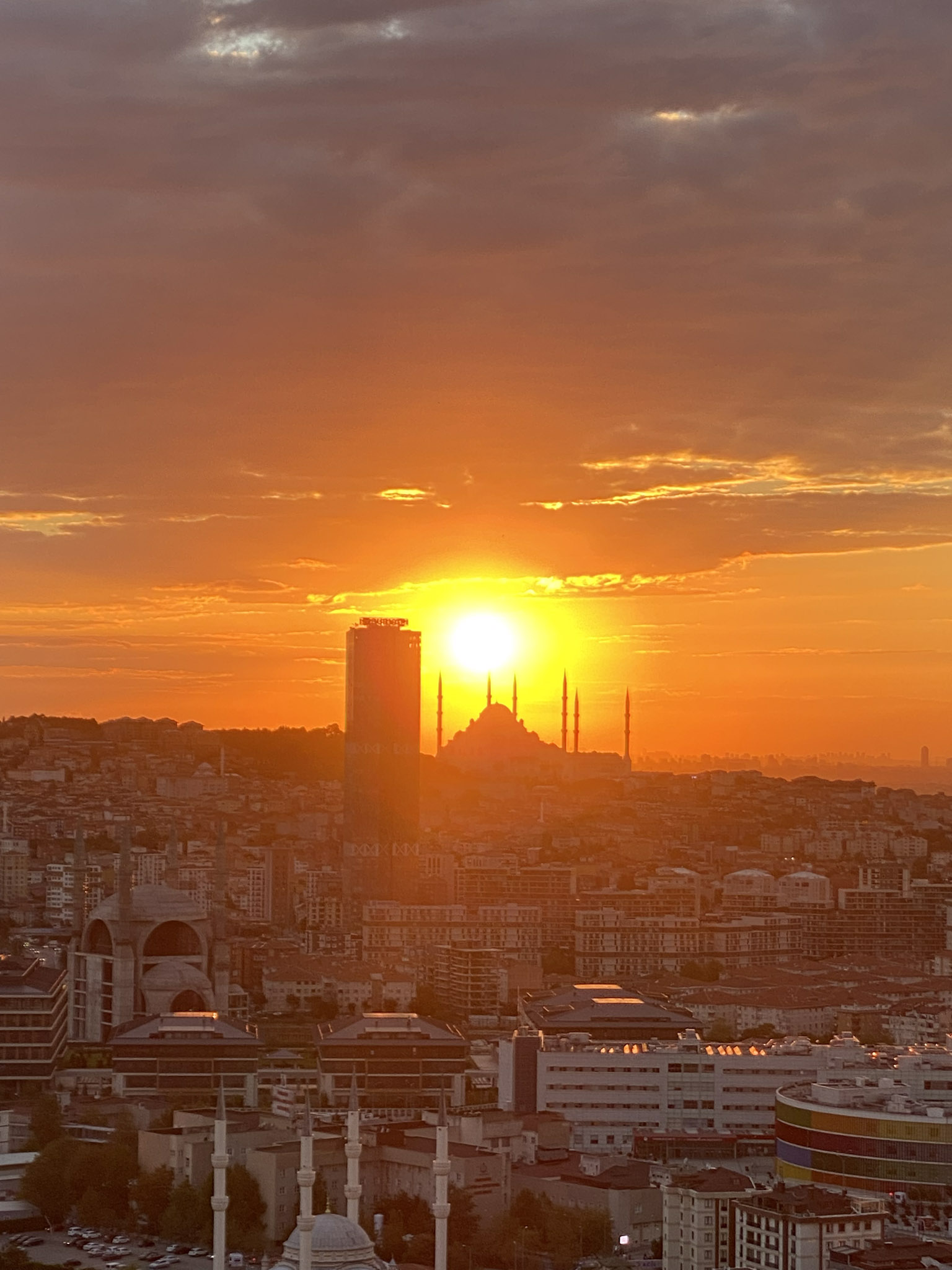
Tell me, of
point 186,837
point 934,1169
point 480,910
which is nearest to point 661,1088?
point 934,1169

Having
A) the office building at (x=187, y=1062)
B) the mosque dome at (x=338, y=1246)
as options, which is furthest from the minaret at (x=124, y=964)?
the mosque dome at (x=338, y=1246)

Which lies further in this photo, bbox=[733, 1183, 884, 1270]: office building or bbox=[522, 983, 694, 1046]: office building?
bbox=[522, 983, 694, 1046]: office building

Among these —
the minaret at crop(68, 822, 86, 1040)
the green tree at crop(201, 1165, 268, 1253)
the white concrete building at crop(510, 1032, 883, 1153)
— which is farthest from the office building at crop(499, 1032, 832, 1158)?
the minaret at crop(68, 822, 86, 1040)

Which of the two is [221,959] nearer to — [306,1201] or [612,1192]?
[612,1192]

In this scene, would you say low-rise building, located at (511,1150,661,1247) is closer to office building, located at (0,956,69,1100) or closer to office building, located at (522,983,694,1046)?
office building, located at (522,983,694,1046)

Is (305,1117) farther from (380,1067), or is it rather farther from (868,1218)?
(380,1067)

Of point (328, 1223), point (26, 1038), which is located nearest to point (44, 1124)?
point (26, 1038)
